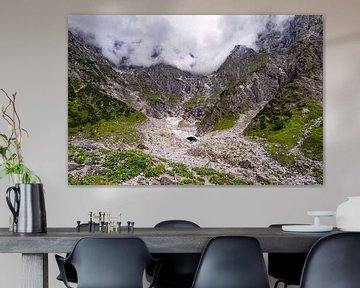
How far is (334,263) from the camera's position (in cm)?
326

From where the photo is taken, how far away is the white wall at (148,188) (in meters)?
5.51

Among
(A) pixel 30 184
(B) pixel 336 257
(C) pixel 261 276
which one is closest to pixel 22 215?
(A) pixel 30 184

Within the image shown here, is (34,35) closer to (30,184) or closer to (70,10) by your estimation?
(70,10)

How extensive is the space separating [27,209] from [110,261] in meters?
0.55

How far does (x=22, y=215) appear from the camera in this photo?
3543 millimetres

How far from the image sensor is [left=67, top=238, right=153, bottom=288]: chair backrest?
3297 mm

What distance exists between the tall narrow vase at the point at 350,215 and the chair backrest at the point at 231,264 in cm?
58

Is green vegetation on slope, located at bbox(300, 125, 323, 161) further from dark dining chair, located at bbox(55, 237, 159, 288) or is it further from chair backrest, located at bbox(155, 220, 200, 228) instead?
dark dining chair, located at bbox(55, 237, 159, 288)

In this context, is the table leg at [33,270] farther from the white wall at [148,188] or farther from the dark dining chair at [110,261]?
the white wall at [148,188]

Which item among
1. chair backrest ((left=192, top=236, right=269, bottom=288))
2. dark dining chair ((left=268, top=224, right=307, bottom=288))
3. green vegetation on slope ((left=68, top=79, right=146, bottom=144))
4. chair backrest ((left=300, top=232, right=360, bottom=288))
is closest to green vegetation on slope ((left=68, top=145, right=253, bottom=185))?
green vegetation on slope ((left=68, top=79, right=146, bottom=144))

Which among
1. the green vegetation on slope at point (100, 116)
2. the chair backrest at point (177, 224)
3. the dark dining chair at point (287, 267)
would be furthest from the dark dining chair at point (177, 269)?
the green vegetation on slope at point (100, 116)

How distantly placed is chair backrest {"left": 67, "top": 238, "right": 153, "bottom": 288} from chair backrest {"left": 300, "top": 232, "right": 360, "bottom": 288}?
78 centimetres

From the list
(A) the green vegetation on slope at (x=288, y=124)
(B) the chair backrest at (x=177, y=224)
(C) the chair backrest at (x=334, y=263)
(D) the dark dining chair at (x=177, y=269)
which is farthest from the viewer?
(A) the green vegetation on slope at (x=288, y=124)

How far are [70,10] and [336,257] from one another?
324 centimetres
